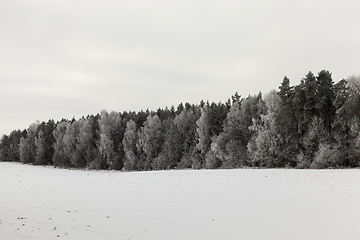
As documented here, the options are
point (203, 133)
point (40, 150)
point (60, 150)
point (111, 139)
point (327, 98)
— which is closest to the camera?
point (327, 98)

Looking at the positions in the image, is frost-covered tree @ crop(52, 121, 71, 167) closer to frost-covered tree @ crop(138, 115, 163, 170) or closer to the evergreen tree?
frost-covered tree @ crop(138, 115, 163, 170)

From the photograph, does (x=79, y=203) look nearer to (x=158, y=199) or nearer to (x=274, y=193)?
(x=158, y=199)

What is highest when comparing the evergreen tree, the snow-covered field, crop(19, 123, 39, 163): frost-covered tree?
the evergreen tree

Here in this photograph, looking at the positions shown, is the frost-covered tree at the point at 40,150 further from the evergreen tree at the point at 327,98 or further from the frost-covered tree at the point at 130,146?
the evergreen tree at the point at 327,98

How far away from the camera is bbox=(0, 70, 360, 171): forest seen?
39969 mm

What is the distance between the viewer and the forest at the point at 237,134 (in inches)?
1574

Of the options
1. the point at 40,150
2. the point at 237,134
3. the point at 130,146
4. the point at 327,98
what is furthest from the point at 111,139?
the point at 327,98

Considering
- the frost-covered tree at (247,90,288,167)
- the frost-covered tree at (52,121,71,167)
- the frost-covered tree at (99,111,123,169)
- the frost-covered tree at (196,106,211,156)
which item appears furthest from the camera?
the frost-covered tree at (52,121,71,167)

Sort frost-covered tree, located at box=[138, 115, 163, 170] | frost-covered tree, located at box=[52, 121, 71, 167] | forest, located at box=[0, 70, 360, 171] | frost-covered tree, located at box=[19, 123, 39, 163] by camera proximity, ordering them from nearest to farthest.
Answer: forest, located at box=[0, 70, 360, 171] → frost-covered tree, located at box=[138, 115, 163, 170] → frost-covered tree, located at box=[52, 121, 71, 167] → frost-covered tree, located at box=[19, 123, 39, 163]

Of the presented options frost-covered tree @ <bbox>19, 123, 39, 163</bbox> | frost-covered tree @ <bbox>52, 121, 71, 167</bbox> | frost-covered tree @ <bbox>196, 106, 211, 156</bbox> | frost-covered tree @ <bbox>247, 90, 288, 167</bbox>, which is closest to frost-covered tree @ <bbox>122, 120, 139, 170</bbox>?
frost-covered tree @ <bbox>196, 106, 211, 156</bbox>

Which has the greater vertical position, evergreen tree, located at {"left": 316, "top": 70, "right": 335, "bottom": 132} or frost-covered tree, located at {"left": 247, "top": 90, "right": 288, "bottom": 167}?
evergreen tree, located at {"left": 316, "top": 70, "right": 335, "bottom": 132}

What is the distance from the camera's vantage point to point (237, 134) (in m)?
53.4

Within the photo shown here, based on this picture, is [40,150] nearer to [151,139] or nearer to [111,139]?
[111,139]

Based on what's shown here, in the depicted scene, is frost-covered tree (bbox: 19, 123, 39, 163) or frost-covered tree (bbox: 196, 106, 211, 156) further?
frost-covered tree (bbox: 19, 123, 39, 163)
